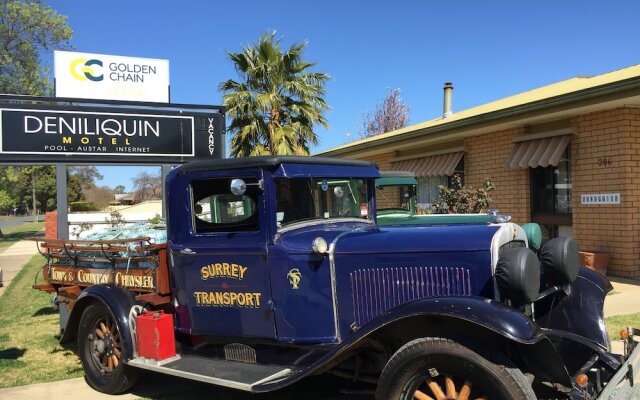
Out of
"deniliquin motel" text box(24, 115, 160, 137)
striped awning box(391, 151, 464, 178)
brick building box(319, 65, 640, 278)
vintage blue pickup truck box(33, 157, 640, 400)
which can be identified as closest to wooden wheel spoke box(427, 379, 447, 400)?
vintage blue pickup truck box(33, 157, 640, 400)

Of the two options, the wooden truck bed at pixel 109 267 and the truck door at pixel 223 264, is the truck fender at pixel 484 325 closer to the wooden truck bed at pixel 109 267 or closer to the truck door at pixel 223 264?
the truck door at pixel 223 264

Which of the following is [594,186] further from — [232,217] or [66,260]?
[66,260]

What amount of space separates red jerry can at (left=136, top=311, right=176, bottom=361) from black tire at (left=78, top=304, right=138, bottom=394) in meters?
0.24

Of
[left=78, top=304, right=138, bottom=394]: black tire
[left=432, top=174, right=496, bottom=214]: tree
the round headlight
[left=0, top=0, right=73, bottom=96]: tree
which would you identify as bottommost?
[left=78, top=304, right=138, bottom=394]: black tire

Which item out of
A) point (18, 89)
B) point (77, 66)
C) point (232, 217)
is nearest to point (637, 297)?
point (232, 217)

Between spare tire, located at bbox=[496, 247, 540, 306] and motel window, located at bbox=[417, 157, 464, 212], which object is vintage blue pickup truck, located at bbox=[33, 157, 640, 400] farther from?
motel window, located at bbox=[417, 157, 464, 212]

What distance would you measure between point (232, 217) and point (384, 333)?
4.70 ft

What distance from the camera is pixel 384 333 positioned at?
3.36 meters

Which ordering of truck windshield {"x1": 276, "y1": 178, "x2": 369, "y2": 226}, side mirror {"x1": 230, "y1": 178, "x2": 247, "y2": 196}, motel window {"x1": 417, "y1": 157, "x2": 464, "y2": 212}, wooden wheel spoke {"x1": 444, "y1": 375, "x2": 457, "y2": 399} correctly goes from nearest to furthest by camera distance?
wooden wheel spoke {"x1": 444, "y1": 375, "x2": 457, "y2": 399}
side mirror {"x1": 230, "y1": 178, "x2": 247, "y2": 196}
truck windshield {"x1": 276, "y1": 178, "x2": 369, "y2": 226}
motel window {"x1": 417, "y1": 157, "x2": 464, "y2": 212}

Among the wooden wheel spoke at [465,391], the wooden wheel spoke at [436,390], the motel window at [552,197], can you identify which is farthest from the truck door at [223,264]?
the motel window at [552,197]

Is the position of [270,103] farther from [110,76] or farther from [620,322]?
[620,322]

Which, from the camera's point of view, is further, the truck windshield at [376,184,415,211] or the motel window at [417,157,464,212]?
the motel window at [417,157,464,212]

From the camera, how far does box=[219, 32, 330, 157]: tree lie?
14008 millimetres

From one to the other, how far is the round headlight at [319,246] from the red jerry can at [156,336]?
147 cm
